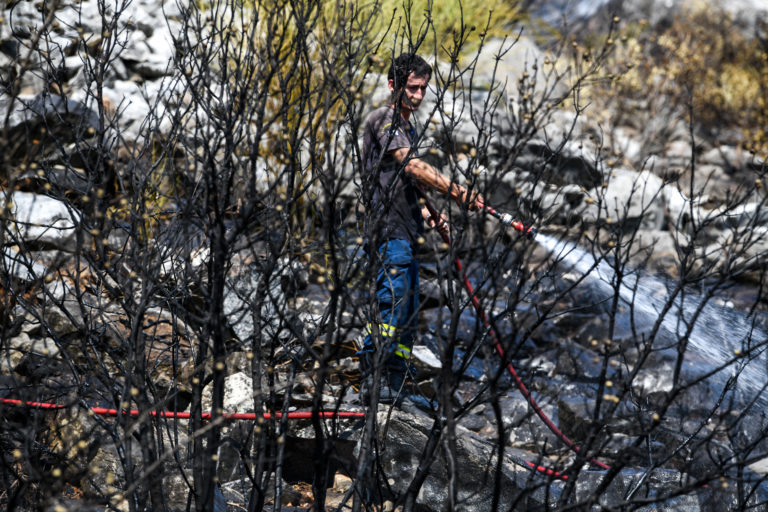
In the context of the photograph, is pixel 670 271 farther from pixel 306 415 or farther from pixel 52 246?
pixel 52 246

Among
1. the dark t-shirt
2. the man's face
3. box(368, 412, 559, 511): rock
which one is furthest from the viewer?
the man's face

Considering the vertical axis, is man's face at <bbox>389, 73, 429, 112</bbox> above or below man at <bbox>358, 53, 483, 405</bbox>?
above

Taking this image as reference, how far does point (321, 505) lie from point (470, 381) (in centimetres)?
264

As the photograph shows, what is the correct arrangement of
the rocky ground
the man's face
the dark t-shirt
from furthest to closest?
the man's face → the dark t-shirt → the rocky ground

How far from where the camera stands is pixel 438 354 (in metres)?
4.79

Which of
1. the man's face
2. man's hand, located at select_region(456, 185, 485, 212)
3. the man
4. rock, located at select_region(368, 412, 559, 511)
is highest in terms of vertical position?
the man's face

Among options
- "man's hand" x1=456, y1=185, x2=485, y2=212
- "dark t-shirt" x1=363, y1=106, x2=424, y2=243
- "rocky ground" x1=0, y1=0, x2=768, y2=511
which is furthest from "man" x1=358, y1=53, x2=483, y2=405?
"man's hand" x1=456, y1=185, x2=485, y2=212

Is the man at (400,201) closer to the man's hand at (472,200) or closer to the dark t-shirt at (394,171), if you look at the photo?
the dark t-shirt at (394,171)

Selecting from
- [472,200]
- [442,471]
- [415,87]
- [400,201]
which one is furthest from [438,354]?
[472,200]

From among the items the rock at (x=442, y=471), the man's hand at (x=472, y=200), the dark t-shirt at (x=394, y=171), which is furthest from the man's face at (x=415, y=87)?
the rock at (x=442, y=471)

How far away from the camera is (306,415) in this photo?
331cm

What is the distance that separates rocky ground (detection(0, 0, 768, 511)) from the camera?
213 cm

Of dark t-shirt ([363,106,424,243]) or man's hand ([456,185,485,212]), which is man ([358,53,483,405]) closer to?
dark t-shirt ([363,106,424,243])

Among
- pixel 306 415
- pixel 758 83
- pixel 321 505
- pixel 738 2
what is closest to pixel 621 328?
pixel 306 415
